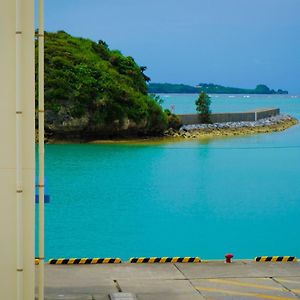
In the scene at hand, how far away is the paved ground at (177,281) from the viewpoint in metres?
9.72

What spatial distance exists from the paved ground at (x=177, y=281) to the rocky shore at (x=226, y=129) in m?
37.3

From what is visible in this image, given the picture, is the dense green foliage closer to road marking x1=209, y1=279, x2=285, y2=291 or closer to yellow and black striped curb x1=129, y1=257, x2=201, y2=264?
yellow and black striped curb x1=129, y1=257, x2=201, y2=264

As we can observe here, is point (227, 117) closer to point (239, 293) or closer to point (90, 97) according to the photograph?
point (90, 97)

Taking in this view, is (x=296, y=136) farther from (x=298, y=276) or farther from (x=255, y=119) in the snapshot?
(x=298, y=276)

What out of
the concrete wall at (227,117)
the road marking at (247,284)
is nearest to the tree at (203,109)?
the concrete wall at (227,117)

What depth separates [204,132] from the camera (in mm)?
52312

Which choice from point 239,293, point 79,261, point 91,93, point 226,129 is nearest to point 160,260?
point 79,261
